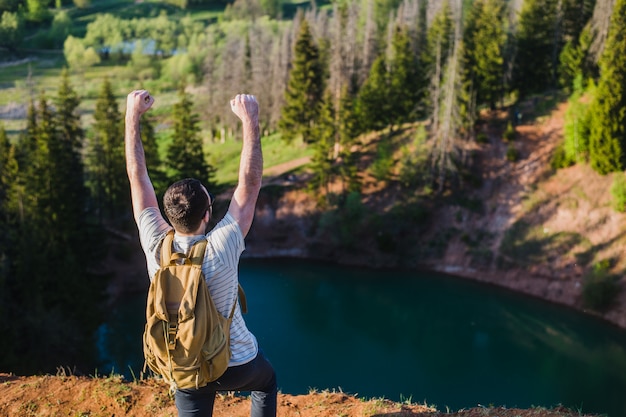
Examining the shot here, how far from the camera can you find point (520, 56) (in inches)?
1801

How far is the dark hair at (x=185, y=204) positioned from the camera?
3.99 m

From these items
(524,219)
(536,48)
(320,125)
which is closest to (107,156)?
(320,125)

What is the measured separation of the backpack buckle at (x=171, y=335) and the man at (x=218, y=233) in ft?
1.04

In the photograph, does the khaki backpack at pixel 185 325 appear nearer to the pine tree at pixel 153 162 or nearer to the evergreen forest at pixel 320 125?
the evergreen forest at pixel 320 125

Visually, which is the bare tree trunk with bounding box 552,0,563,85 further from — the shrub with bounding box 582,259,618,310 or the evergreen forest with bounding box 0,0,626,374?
the shrub with bounding box 582,259,618,310

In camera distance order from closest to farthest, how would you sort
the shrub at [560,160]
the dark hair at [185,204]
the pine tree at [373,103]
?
the dark hair at [185,204], the shrub at [560,160], the pine tree at [373,103]

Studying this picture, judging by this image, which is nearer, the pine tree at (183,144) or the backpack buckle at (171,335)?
the backpack buckle at (171,335)

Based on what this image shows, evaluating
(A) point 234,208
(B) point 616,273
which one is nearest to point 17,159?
(A) point 234,208

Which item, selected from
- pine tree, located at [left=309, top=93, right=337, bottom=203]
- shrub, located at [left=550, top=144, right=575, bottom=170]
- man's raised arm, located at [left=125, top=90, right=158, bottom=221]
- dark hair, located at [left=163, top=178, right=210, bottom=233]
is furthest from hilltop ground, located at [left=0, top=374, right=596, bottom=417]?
shrub, located at [left=550, top=144, right=575, bottom=170]

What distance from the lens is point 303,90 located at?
48.2 metres

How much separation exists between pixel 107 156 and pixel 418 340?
68.6 feet

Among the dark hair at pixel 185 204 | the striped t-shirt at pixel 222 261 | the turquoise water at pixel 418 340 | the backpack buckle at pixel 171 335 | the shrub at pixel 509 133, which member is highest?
the dark hair at pixel 185 204

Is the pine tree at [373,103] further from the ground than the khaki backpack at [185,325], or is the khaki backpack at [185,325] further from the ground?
the khaki backpack at [185,325]

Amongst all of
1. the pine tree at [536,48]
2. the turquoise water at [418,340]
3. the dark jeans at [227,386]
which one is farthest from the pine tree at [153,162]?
the dark jeans at [227,386]
